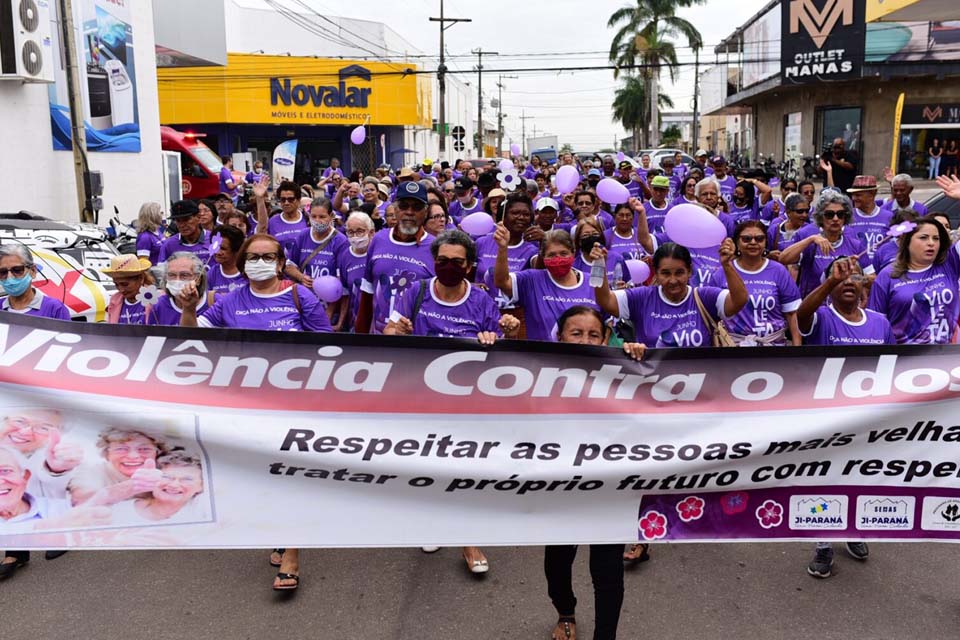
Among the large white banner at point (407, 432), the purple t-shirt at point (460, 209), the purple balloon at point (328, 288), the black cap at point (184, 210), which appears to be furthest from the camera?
the purple t-shirt at point (460, 209)

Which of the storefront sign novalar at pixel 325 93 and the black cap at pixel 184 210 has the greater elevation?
the storefront sign novalar at pixel 325 93

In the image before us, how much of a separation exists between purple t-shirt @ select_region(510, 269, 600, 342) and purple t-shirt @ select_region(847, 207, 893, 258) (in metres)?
3.89

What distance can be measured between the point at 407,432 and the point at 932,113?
3430 centimetres

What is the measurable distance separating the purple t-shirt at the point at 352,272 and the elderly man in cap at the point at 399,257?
0.59m

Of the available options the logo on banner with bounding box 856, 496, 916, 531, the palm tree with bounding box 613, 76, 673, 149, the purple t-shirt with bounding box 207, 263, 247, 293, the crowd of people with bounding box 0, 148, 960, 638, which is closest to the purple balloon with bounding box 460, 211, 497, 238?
the crowd of people with bounding box 0, 148, 960, 638

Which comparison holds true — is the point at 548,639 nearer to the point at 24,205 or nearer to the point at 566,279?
the point at 566,279

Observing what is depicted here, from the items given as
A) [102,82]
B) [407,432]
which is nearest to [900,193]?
[407,432]

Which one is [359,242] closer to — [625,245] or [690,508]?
[625,245]

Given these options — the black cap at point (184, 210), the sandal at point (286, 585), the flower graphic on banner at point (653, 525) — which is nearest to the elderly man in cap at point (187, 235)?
the black cap at point (184, 210)

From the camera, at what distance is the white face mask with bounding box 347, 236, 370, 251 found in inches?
265

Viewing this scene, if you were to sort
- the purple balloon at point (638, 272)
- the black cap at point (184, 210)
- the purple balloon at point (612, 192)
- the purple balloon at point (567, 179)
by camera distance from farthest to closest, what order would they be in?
the purple balloon at point (567, 179) < the black cap at point (184, 210) < the purple balloon at point (612, 192) < the purple balloon at point (638, 272)

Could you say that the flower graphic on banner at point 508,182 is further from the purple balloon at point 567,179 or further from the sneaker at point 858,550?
the sneaker at point 858,550

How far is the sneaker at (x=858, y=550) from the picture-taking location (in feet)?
15.3

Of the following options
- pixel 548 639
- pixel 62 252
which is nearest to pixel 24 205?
pixel 62 252
